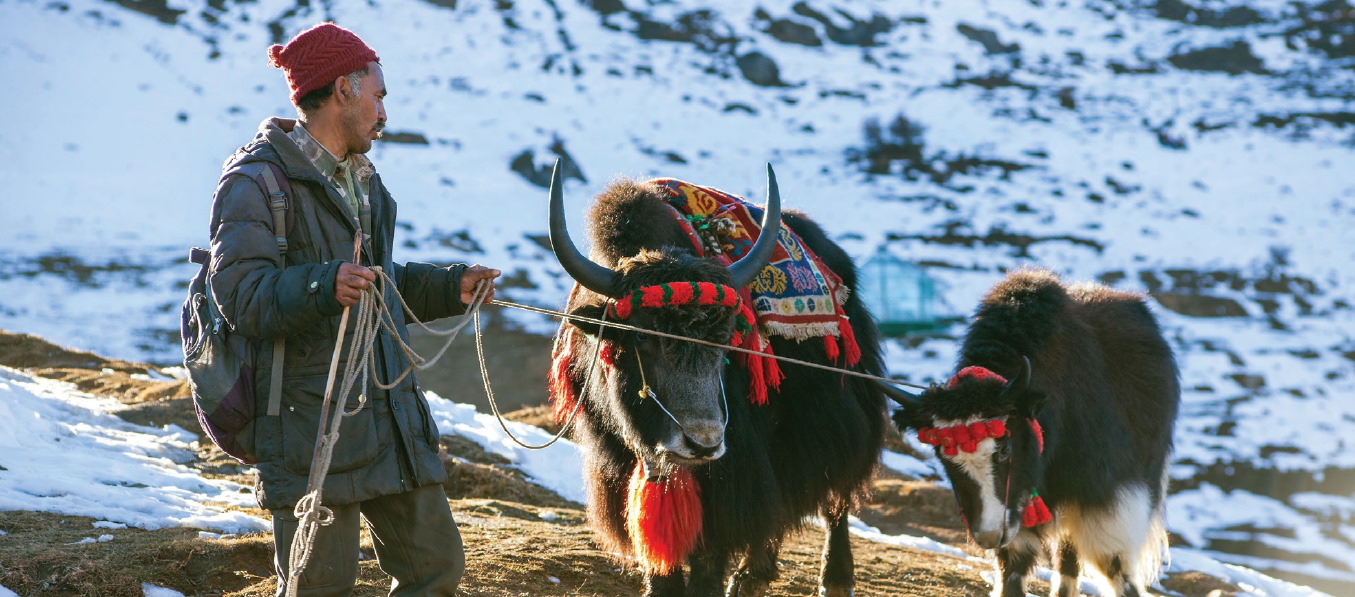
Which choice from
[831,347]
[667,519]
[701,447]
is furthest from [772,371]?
[701,447]

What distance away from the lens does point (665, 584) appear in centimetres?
389

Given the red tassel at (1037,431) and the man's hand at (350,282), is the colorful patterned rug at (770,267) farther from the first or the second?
the man's hand at (350,282)

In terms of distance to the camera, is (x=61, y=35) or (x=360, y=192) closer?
(x=360, y=192)

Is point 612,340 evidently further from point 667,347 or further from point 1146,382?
point 1146,382

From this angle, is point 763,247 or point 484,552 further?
point 484,552

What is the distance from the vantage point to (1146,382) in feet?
16.9

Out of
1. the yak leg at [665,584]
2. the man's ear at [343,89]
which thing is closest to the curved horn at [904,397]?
the yak leg at [665,584]

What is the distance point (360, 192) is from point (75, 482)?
3.70 metres

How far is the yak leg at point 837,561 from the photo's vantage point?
4895 millimetres

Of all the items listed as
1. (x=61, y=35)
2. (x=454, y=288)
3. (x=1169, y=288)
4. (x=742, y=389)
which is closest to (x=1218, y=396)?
(x=1169, y=288)

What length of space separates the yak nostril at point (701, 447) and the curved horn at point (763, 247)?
629 millimetres

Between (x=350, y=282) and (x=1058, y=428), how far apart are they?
3.31 metres

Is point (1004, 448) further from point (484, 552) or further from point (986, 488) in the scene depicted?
point (484, 552)

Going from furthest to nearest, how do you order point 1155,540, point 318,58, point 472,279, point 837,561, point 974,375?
1. point 1155,540
2. point 837,561
3. point 974,375
4. point 472,279
5. point 318,58
